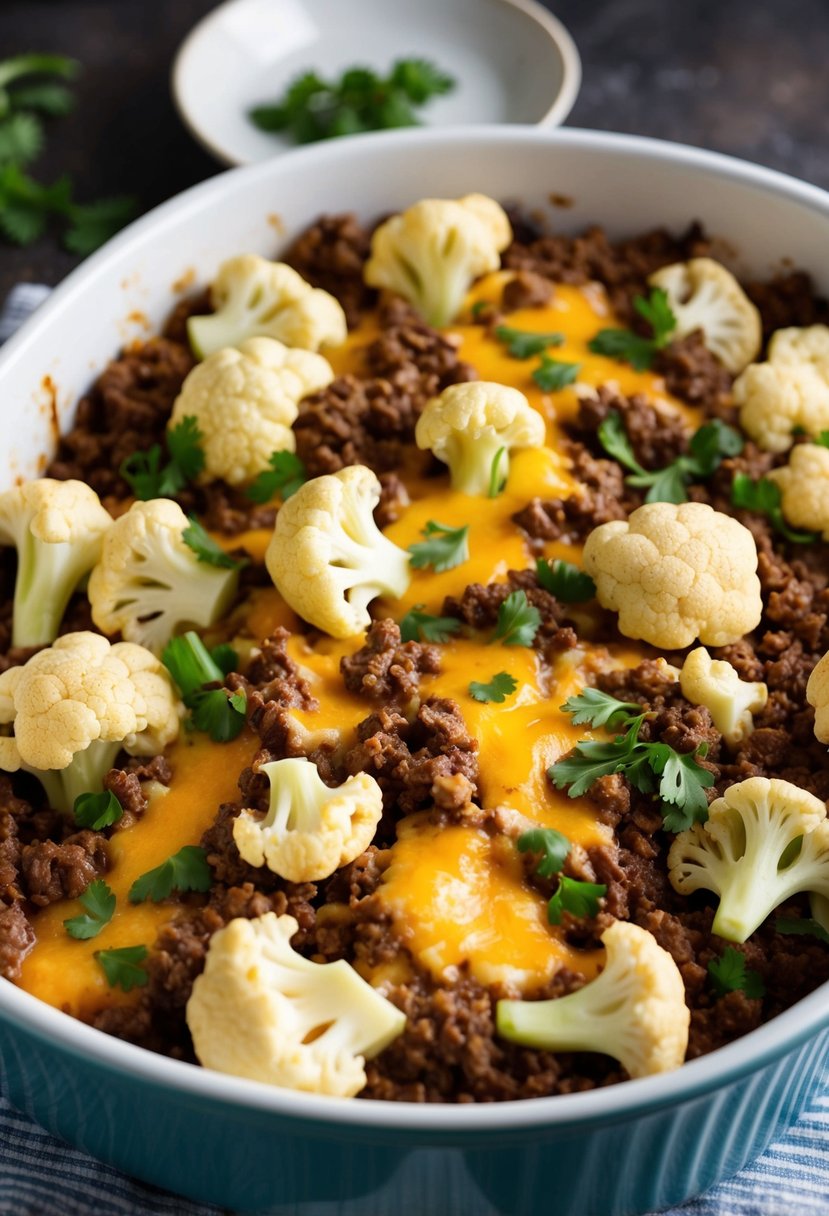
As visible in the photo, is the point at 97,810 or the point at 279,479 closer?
the point at 97,810

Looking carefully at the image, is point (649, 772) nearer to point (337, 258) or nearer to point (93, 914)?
point (93, 914)

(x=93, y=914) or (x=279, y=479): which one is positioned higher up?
(x=279, y=479)

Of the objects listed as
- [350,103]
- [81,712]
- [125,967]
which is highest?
[350,103]

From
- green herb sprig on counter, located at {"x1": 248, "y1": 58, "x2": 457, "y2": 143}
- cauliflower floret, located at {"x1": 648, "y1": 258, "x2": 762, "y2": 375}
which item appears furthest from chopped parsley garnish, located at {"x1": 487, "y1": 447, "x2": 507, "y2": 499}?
green herb sprig on counter, located at {"x1": 248, "y1": 58, "x2": 457, "y2": 143}

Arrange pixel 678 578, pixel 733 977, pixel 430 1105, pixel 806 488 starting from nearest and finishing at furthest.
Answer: pixel 430 1105 → pixel 733 977 → pixel 678 578 → pixel 806 488

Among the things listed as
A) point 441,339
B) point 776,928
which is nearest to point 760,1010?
point 776,928

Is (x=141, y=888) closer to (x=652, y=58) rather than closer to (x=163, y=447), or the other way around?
(x=163, y=447)

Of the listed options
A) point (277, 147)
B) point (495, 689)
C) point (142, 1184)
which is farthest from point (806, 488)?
point (277, 147)
